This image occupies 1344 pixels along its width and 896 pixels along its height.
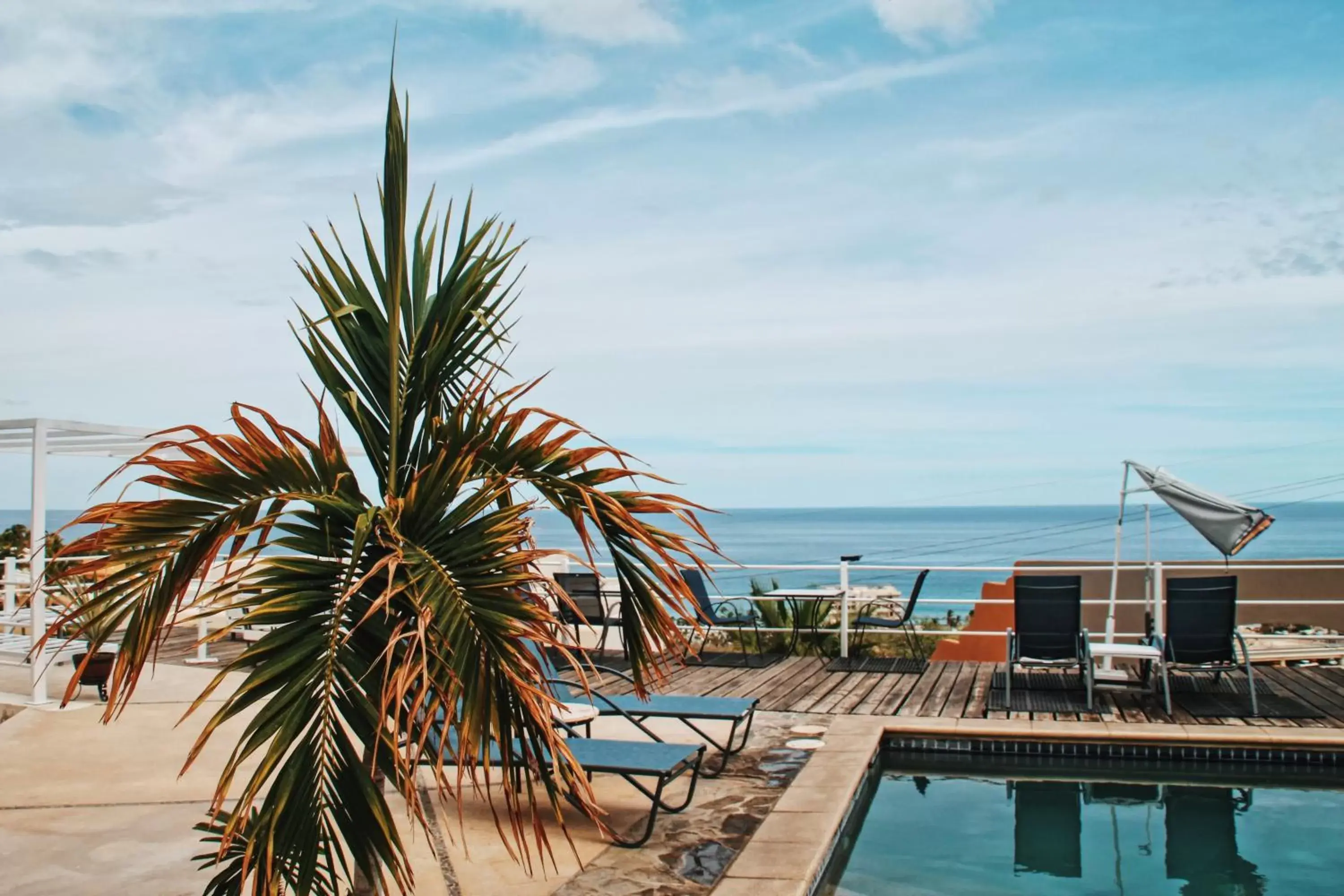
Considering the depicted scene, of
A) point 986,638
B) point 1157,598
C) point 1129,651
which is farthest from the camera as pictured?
point 986,638

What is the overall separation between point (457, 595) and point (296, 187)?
1230cm

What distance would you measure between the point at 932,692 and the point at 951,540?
86.2m

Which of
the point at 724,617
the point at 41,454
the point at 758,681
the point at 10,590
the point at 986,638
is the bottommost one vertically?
the point at 986,638

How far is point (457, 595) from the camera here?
258 centimetres

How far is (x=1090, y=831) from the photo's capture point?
5.65m

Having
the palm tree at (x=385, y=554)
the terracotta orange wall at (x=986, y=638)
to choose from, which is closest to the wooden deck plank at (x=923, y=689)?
the terracotta orange wall at (x=986, y=638)

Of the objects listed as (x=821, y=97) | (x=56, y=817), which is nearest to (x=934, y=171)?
(x=821, y=97)

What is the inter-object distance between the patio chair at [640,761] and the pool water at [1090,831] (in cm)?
76

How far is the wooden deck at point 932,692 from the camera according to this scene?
7.00 metres

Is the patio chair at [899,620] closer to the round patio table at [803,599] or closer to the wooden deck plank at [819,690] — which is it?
the round patio table at [803,599]

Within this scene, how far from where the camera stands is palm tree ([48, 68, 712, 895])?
98.0 inches

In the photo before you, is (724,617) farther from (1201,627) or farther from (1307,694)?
(1307,694)

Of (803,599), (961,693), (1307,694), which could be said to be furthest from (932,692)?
(1307,694)

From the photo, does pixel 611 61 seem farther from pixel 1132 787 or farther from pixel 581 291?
pixel 1132 787
